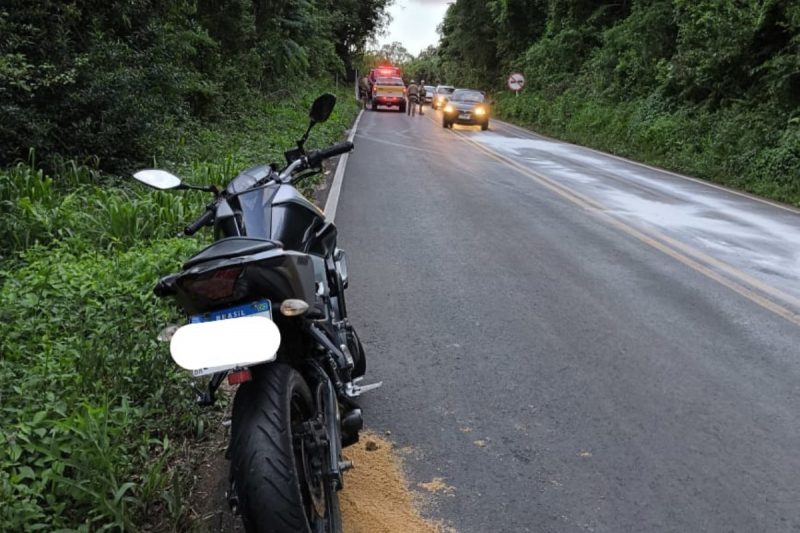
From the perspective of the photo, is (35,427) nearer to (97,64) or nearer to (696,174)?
(97,64)

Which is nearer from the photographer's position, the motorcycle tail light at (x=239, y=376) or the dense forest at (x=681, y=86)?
the motorcycle tail light at (x=239, y=376)

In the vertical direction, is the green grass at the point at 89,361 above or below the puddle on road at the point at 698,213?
above

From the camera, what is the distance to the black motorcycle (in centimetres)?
224

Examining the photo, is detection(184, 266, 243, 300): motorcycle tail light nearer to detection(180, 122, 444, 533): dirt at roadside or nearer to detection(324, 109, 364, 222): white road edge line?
detection(180, 122, 444, 533): dirt at roadside

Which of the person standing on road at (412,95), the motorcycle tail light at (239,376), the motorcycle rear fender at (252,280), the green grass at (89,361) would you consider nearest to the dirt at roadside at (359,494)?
the green grass at (89,361)

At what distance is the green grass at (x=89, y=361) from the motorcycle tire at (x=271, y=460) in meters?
0.75

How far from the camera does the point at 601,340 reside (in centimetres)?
536

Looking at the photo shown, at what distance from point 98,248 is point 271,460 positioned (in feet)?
15.4

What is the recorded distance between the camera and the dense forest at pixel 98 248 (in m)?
2.92

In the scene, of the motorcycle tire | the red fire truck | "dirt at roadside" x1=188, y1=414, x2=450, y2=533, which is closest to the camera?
the motorcycle tire

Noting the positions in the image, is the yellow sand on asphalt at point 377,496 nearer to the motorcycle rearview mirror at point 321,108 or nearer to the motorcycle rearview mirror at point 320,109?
the motorcycle rearview mirror at point 320,109

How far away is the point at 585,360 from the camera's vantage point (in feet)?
Answer: 16.4

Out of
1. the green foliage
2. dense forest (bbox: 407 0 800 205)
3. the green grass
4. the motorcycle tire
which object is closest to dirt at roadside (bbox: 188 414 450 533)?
the green grass

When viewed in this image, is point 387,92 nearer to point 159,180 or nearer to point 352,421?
point 159,180
